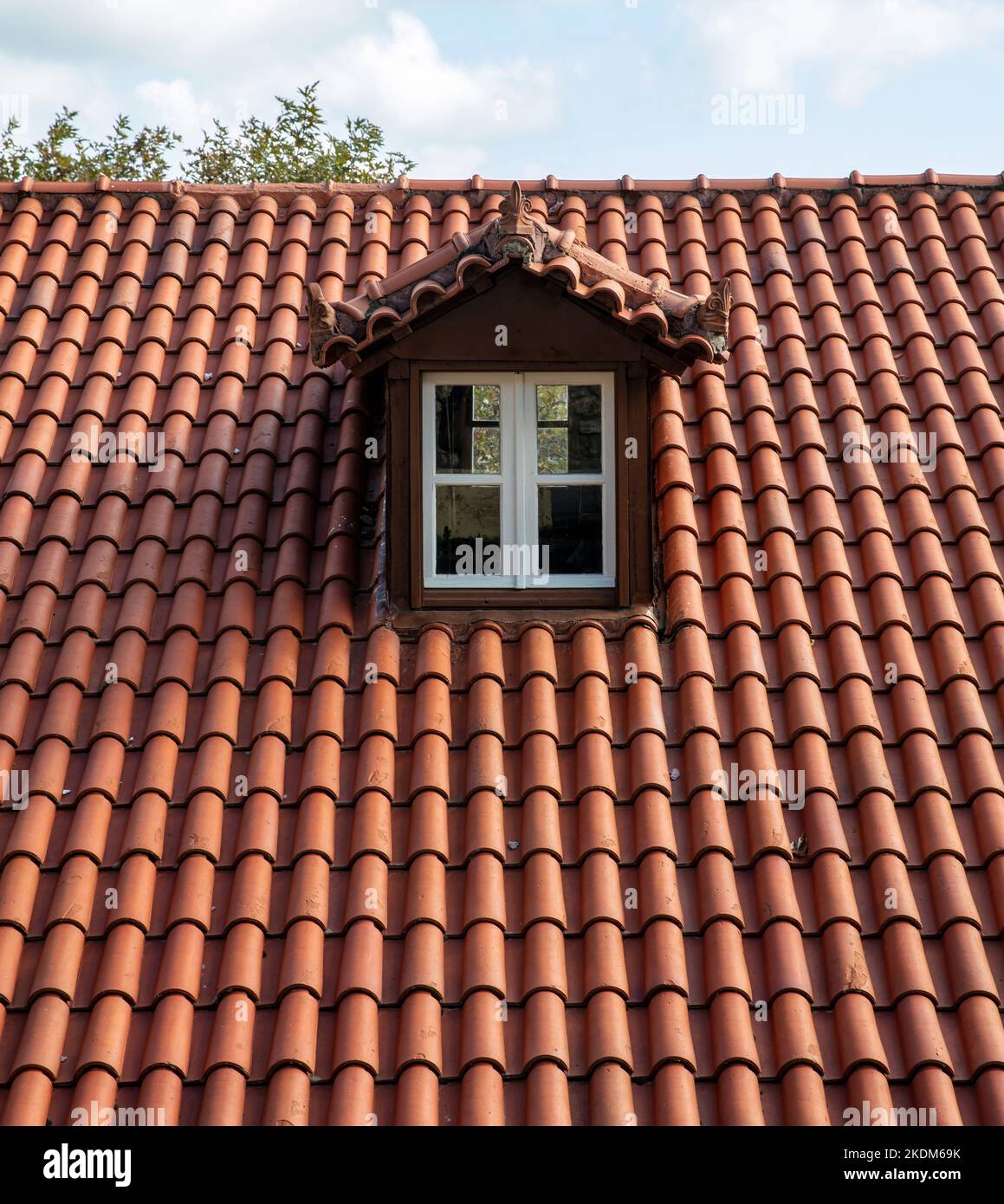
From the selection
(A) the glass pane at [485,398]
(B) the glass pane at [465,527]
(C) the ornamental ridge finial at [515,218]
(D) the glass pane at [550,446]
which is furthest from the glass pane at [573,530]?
(C) the ornamental ridge finial at [515,218]

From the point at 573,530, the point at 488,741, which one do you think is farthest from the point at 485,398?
the point at 488,741

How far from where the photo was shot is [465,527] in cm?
681

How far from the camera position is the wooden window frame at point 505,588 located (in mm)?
6656

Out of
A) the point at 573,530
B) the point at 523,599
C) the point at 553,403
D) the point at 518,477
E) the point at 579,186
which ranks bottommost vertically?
the point at 523,599

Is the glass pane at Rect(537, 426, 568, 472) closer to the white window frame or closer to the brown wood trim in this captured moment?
the white window frame

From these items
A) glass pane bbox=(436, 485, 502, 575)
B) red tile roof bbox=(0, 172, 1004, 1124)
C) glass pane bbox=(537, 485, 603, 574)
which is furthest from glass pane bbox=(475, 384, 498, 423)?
red tile roof bbox=(0, 172, 1004, 1124)

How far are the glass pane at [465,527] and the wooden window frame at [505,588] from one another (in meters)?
0.12

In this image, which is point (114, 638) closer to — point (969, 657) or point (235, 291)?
point (235, 291)

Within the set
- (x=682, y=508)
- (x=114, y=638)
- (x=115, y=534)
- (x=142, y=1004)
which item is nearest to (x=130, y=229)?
(x=115, y=534)

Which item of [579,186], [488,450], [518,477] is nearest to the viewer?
[518,477]

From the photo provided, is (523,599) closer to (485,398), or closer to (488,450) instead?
(488,450)

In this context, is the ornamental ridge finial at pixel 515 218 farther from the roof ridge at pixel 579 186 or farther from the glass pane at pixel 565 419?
the roof ridge at pixel 579 186

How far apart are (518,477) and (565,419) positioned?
0.35 m

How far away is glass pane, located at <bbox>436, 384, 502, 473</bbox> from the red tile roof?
61 cm
